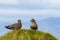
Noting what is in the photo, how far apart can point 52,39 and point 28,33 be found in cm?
149

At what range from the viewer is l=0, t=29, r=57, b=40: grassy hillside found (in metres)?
15.1

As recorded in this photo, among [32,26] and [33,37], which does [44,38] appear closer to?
[33,37]

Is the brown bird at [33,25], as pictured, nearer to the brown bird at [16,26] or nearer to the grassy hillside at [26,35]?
the brown bird at [16,26]

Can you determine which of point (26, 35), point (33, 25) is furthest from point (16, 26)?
point (26, 35)

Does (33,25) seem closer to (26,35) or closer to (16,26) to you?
(16,26)

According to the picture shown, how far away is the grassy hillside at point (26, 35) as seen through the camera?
15.1 m

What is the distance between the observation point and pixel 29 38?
15070 mm

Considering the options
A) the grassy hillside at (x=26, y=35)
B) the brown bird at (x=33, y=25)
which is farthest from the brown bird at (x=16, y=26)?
the grassy hillside at (x=26, y=35)

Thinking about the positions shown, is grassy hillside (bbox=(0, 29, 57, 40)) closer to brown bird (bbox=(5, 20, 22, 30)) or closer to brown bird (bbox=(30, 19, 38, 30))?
brown bird (bbox=(30, 19, 38, 30))

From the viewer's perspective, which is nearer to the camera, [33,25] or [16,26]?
[33,25]

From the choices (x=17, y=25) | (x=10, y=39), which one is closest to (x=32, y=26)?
(x=17, y=25)

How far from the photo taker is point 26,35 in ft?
49.7

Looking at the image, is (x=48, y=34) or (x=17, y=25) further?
(x=17, y=25)

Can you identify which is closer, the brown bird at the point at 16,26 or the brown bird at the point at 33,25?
the brown bird at the point at 33,25
